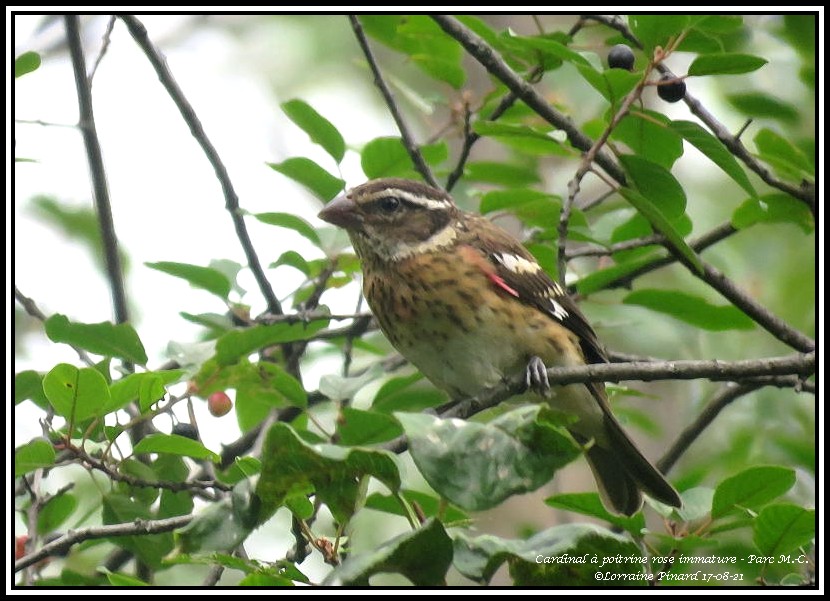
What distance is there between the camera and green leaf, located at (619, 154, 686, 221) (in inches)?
139

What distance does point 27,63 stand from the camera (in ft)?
11.6

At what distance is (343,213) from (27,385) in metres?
1.34

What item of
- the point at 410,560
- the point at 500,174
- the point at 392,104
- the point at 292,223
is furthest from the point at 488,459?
the point at 500,174

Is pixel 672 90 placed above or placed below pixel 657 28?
below

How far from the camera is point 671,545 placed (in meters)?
3.06

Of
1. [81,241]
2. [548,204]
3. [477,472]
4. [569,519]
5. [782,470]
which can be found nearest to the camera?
[477,472]

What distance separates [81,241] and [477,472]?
16.5 ft

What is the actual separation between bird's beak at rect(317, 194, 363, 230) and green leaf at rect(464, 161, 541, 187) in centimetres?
53

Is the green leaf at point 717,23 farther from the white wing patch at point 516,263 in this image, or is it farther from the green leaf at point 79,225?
the green leaf at point 79,225

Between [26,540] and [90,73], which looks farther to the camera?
[90,73]

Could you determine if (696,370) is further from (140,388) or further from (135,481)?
(135,481)

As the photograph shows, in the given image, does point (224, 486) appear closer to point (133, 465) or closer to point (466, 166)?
point (133, 465)

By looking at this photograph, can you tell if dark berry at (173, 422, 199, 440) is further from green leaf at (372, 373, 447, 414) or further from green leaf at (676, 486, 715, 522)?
green leaf at (676, 486, 715, 522)
